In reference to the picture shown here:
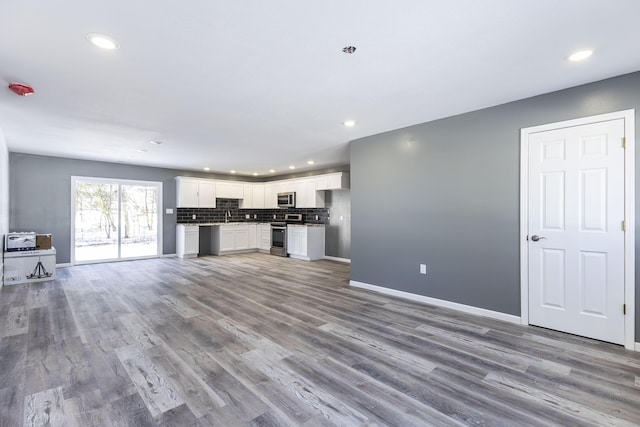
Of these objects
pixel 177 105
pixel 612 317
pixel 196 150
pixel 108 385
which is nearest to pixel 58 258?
pixel 196 150

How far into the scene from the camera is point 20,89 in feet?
9.21

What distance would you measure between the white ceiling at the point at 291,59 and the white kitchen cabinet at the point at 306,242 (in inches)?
150

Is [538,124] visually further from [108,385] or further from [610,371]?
[108,385]

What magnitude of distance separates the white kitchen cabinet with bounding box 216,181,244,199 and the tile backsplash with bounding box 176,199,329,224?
34cm

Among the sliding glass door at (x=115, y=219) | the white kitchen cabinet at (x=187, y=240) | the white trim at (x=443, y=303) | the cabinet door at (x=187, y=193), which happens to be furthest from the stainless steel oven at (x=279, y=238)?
the white trim at (x=443, y=303)

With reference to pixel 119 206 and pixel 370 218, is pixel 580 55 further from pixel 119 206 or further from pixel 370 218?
pixel 119 206

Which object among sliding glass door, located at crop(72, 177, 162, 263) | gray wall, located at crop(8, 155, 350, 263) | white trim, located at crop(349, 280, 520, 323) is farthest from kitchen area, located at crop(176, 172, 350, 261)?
white trim, located at crop(349, 280, 520, 323)

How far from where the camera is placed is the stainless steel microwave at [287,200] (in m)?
8.24

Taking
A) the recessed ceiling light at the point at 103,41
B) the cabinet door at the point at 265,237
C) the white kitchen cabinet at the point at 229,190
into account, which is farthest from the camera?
the cabinet door at the point at 265,237

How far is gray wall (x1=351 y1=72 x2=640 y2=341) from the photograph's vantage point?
309 centimetres

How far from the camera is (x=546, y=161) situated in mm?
3070

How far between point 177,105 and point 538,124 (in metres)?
3.88

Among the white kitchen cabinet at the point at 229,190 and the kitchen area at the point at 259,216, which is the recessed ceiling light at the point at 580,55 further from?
the white kitchen cabinet at the point at 229,190

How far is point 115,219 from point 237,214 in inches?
126
